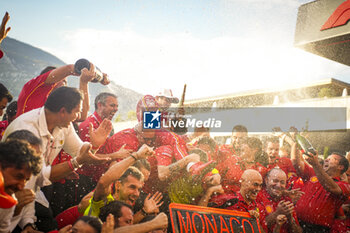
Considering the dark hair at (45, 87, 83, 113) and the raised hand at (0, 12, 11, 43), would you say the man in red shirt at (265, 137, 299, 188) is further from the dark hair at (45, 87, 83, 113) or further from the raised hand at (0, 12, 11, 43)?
the raised hand at (0, 12, 11, 43)

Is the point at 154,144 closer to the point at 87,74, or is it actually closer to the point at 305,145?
the point at 87,74

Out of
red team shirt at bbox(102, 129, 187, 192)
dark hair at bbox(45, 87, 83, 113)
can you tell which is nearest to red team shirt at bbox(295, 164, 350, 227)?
red team shirt at bbox(102, 129, 187, 192)

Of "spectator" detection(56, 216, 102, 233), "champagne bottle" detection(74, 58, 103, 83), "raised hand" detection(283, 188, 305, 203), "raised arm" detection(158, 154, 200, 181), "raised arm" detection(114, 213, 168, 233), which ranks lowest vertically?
"raised arm" detection(114, 213, 168, 233)

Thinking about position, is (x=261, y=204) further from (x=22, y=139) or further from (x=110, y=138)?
(x=22, y=139)

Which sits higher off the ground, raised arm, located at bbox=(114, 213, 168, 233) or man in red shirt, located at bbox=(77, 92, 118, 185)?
man in red shirt, located at bbox=(77, 92, 118, 185)

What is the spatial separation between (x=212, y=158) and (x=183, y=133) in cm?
38

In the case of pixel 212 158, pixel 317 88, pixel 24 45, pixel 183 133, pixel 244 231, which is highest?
pixel 317 88

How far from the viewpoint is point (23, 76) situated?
2.12 metres

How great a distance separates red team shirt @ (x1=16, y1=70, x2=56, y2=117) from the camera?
2.01 meters

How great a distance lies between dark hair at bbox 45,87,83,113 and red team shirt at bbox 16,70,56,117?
2.7 inches

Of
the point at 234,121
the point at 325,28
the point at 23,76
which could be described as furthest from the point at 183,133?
the point at 325,28

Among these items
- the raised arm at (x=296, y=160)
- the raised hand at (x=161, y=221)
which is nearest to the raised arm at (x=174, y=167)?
the raised hand at (x=161, y=221)

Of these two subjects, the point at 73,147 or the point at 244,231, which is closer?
the point at 73,147

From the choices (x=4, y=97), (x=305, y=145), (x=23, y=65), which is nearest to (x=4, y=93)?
(x=4, y=97)
